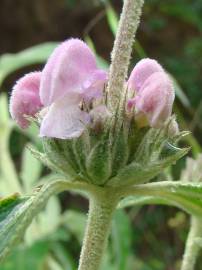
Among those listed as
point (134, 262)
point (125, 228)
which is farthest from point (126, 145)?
point (134, 262)

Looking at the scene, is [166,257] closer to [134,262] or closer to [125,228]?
[134,262]

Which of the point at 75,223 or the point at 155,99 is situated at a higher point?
the point at 155,99

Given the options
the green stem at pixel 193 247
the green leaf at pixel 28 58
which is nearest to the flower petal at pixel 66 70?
the green stem at pixel 193 247

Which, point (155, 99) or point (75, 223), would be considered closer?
point (155, 99)

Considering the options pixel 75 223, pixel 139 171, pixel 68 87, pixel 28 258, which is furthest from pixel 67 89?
pixel 75 223

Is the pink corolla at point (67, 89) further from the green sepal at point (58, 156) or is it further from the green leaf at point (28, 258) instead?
the green leaf at point (28, 258)

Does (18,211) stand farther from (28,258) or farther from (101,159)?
(28,258)

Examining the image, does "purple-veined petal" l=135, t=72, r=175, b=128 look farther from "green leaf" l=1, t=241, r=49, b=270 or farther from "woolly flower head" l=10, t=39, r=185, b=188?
"green leaf" l=1, t=241, r=49, b=270
